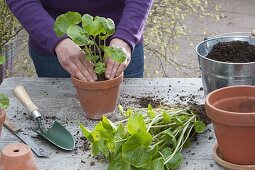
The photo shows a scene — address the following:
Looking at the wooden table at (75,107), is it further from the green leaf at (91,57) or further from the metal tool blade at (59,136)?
the green leaf at (91,57)

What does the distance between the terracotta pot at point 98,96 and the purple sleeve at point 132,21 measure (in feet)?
0.62

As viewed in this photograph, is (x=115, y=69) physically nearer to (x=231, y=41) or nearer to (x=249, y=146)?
(x=231, y=41)

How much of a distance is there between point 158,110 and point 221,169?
11.0 inches

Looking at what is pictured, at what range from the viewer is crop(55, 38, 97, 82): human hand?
1.56m

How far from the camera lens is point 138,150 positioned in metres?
1.24

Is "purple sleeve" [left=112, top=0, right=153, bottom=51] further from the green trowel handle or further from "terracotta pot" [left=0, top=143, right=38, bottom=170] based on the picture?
"terracotta pot" [left=0, top=143, right=38, bottom=170]

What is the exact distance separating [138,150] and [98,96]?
0.36 m

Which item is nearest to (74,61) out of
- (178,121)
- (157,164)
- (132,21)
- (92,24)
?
(92,24)

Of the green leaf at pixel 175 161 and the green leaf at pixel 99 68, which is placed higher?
the green leaf at pixel 99 68

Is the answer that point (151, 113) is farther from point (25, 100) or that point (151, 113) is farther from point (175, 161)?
point (25, 100)

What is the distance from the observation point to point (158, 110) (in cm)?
154

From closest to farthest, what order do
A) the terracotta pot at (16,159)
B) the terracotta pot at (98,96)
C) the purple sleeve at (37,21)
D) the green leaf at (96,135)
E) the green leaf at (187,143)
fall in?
the terracotta pot at (16,159) < the green leaf at (96,135) < the green leaf at (187,143) < the terracotta pot at (98,96) < the purple sleeve at (37,21)

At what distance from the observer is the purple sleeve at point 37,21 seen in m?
1.70

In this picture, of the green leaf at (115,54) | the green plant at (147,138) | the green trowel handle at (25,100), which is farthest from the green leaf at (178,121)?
the green trowel handle at (25,100)
